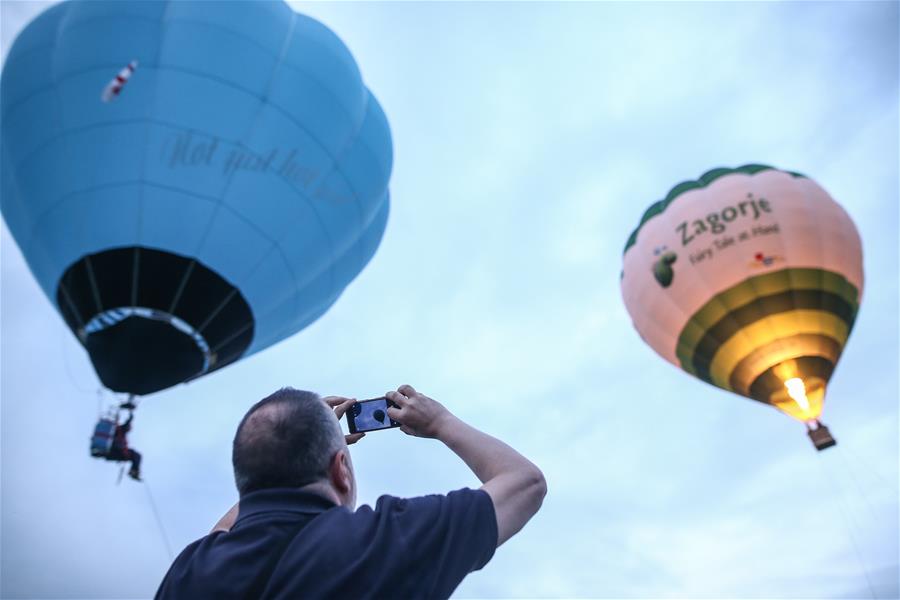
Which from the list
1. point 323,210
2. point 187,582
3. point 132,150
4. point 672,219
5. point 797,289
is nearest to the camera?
point 187,582

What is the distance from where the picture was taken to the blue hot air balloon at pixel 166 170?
27.1ft

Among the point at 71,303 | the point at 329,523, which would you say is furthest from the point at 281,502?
the point at 71,303

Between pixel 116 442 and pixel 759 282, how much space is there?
453 inches

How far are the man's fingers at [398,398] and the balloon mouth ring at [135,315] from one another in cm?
744

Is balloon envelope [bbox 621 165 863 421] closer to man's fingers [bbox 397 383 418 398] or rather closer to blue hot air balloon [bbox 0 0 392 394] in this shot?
blue hot air balloon [bbox 0 0 392 394]

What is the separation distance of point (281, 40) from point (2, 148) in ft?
14.0

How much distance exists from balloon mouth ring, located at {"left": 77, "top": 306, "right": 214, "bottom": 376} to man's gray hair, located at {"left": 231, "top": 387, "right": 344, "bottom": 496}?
7.51m

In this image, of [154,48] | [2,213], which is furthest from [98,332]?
[154,48]

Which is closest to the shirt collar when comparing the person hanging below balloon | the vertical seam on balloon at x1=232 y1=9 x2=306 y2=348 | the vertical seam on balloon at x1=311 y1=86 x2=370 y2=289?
the vertical seam on balloon at x1=232 y1=9 x2=306 y2=348

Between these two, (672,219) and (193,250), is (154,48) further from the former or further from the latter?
(672,219)

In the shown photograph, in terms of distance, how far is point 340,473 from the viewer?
4.59 ft

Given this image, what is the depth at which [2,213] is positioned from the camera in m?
9.85

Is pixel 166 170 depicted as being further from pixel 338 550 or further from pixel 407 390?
pixel 338 550

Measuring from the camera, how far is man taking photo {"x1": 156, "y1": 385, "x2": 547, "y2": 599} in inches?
46.6
